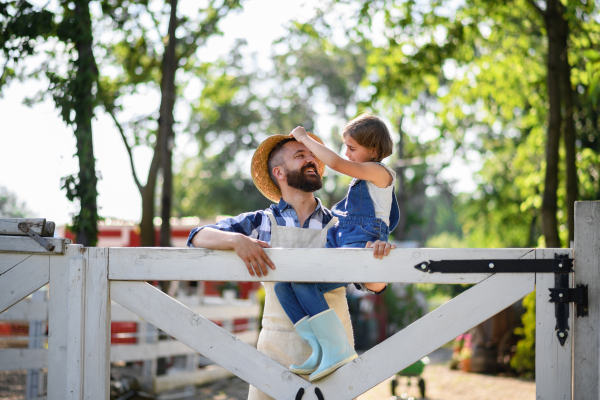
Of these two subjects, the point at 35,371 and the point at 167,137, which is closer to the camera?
the point at 35,371

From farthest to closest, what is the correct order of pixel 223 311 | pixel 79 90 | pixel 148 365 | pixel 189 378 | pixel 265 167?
pixel 223 311 < pixel 189 378 < pixel 148 365 < pixel 79 90 < pixel 265 167

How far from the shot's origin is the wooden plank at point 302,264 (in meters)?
2.13

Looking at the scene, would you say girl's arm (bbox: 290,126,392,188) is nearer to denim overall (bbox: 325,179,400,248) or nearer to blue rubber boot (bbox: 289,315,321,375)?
denim overall (bbox: 325,179,400,248)

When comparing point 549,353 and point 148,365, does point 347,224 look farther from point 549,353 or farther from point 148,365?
point 148,365

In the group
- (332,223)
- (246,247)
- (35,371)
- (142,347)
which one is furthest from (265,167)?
(142,347)

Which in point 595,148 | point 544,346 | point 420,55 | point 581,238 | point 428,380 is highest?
point 420,55

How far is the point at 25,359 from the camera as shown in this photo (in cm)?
536

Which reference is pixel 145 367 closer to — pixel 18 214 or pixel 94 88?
pixel 18 214

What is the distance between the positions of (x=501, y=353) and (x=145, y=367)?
18.5 ft

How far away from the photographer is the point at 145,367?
6.90 metres

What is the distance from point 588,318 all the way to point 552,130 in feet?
17.9

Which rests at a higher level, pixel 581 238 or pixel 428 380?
pixel 581 238

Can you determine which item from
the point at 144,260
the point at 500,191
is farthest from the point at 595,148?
the point at 144,260

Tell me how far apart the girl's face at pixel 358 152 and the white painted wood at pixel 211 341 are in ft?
3.43
